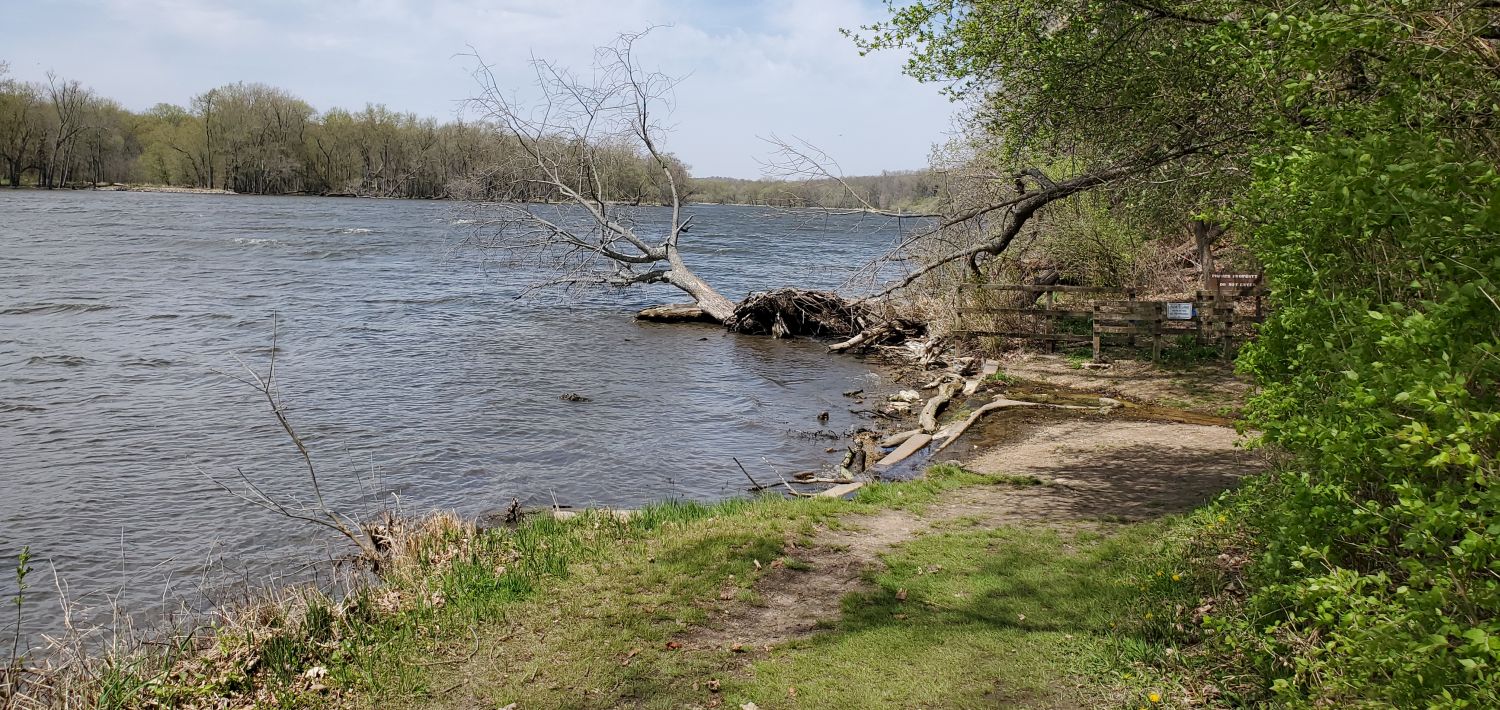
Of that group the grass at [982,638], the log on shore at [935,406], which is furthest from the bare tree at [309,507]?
the log on shore at [935,406]

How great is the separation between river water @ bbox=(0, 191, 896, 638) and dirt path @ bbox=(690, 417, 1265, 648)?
10.7 feet

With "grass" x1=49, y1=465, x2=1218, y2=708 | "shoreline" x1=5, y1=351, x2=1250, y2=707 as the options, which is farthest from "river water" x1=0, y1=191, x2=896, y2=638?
"grass" x1=49, y1=465, x2=1218, y2=708

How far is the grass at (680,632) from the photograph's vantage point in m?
5.65

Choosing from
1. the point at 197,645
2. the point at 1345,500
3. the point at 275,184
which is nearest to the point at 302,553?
the point at 197,645

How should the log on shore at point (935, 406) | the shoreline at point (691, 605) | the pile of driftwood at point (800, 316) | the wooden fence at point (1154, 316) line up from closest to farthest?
the shoreline at point (691, 605), the log on shore at point (935, 406), the wooden fence at point (1154, 316), the pile of driftwood at point (800, 316)

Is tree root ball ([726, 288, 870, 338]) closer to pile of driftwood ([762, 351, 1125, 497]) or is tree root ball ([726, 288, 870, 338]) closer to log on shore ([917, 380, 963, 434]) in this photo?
pile of driftwood ([762, 351, 1125, 497])

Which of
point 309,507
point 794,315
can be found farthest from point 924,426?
point 794,315

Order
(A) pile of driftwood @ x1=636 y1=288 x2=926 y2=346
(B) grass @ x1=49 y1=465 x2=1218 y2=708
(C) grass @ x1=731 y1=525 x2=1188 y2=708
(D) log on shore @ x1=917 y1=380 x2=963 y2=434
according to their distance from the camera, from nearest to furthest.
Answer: (C) grass @ x1=731 y1=525 x2=1188 y2=708 < (B) grass @ x1=49 y1=465 x2=1218 y2=708 < (D) log on shore @ x1=917 y1=380 x2=963 y2=434 < (A) pile of driftwood @ x1=636 y1=288 x2=926 y2=346

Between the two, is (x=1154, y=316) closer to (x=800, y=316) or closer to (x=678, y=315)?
(x=800, y=316)

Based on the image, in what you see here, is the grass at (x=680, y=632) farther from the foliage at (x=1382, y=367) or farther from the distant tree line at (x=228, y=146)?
the distant tree line at (x=228, y=146)

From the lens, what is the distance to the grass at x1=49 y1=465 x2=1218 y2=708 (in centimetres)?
565

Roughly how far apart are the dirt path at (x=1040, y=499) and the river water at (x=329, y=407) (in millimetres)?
3253

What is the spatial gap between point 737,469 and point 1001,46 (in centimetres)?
645

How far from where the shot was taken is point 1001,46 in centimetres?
1090
